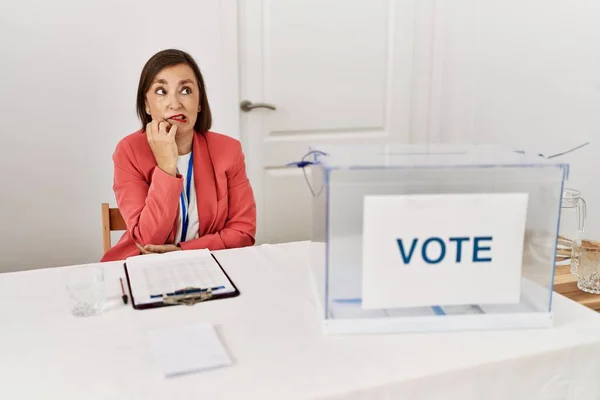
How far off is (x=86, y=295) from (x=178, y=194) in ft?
1.83

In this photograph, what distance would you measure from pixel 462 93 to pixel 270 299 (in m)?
2.11

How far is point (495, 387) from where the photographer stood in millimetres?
963

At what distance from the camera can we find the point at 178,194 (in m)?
1.64

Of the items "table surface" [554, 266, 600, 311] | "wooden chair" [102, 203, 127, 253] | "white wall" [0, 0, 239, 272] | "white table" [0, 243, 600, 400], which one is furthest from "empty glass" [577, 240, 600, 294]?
"white wall" [0, 0, 239, 272]

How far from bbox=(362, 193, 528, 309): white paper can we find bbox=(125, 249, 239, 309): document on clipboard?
330mm

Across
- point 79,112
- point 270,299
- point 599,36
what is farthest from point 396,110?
point 270,299

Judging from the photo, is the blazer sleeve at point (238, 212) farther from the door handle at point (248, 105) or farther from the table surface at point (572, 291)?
the door handle at point (248, 105)

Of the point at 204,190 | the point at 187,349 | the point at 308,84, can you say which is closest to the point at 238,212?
the point at 204,190

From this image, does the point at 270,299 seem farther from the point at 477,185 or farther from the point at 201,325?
the point at 477,185

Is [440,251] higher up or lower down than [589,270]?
higher up

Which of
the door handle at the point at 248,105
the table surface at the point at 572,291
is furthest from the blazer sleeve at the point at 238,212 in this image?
the door handle at the point at 248,105

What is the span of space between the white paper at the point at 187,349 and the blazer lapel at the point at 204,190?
73cm

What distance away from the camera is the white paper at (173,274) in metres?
1.19

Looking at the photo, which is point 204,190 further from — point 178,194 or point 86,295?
point 86,295
